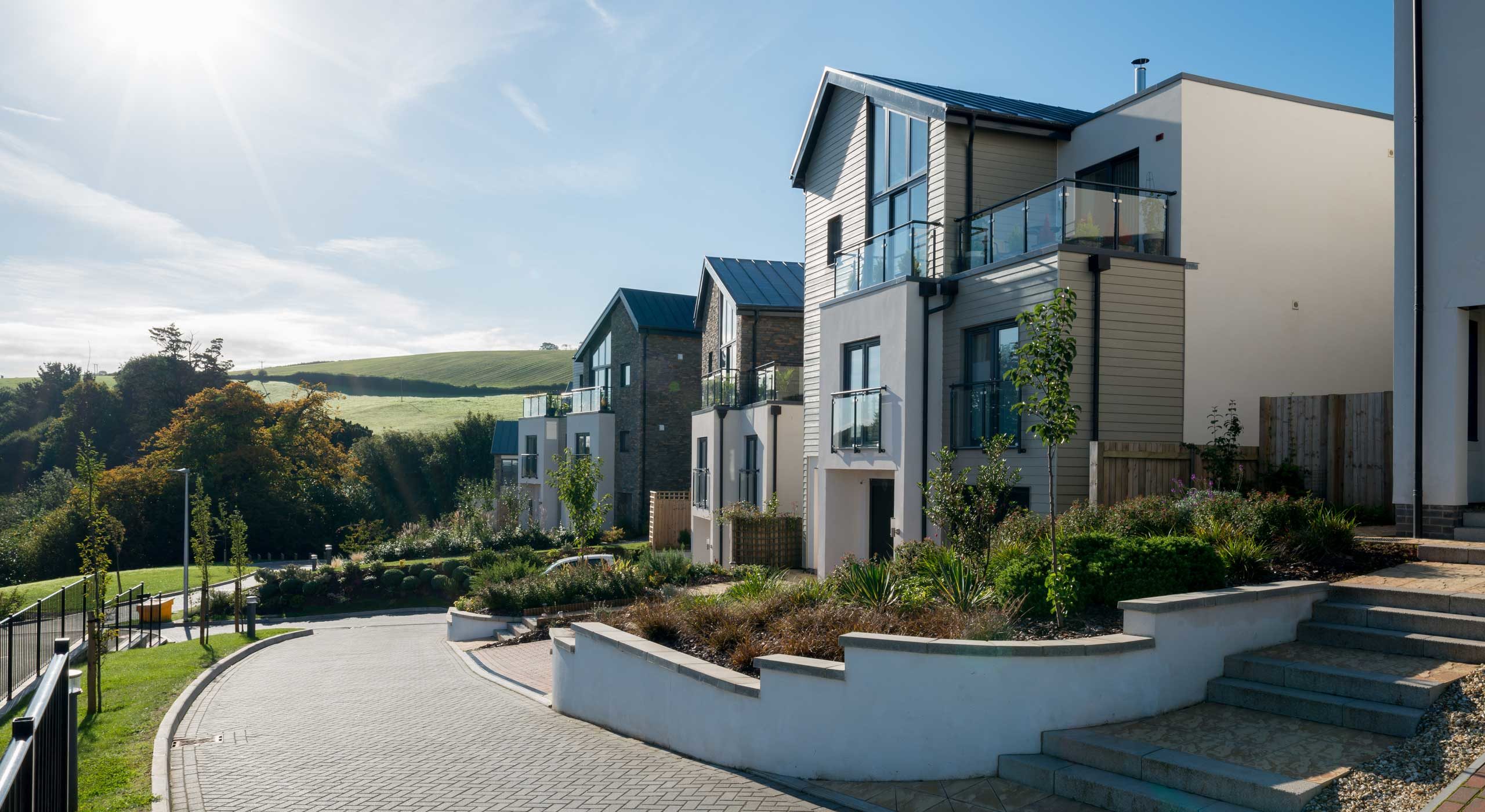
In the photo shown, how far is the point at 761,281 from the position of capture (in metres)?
32.2

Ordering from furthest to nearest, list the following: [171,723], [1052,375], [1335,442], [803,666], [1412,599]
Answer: [1335,442] < [171,723] < [1052,375] < [1412,599] < [803,666]

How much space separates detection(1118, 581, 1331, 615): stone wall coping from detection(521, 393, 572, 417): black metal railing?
36228 millimetres

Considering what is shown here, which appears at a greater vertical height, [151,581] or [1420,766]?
[1420,766]

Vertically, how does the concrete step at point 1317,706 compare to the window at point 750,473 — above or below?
below

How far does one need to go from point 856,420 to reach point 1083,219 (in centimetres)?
546

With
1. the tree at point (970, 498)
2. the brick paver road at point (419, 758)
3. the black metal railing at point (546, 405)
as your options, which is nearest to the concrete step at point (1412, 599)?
the tree at point (970, 498)

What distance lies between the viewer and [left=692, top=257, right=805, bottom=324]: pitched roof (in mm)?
30484

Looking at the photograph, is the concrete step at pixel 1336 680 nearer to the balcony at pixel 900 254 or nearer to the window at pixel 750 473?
the balcony at pixel 900 254

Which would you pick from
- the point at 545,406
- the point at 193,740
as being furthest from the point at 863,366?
the point at 545,406

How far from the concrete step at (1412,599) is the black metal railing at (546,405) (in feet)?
119

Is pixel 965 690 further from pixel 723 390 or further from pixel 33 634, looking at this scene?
pixel 723 390

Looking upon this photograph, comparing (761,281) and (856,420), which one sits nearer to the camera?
(856,420)

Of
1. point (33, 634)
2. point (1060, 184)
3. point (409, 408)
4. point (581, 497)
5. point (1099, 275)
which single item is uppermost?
point (1060, 184)

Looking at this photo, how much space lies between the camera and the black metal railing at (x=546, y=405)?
142 feet
